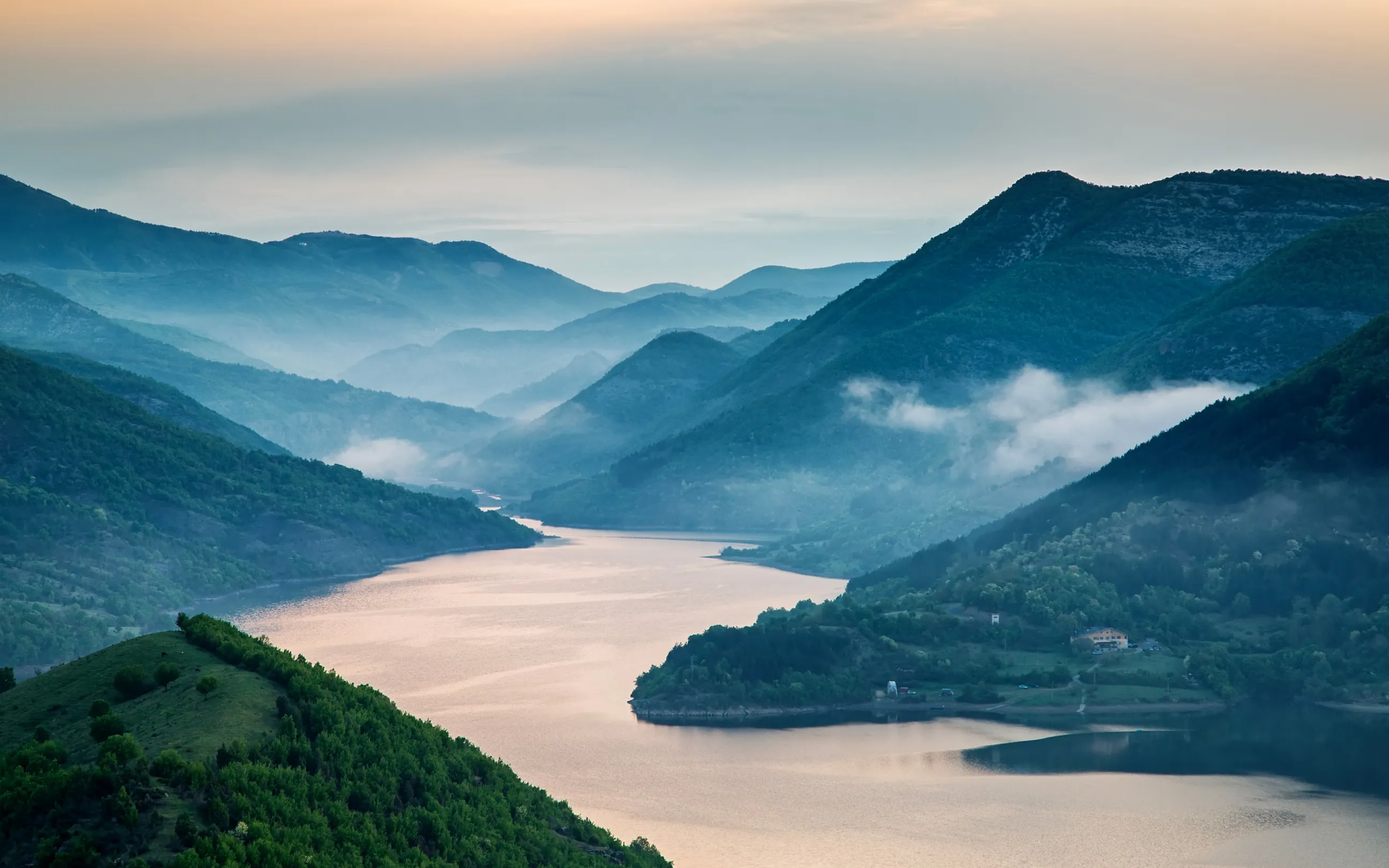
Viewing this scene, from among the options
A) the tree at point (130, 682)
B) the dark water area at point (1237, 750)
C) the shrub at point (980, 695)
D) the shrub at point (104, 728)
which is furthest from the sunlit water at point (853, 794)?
the shrub at point (104, 728)

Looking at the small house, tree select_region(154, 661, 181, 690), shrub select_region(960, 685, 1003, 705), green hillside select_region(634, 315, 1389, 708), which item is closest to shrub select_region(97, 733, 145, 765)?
tree select_region(154, 661, 181, 690)

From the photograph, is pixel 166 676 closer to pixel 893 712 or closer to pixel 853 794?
pixel 853 794

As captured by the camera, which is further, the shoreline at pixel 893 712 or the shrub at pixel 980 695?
the shrub at pixel 980 695

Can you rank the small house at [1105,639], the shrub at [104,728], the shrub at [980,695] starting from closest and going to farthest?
1. the shrub at [104,728]
2. the shrub at [980,695]
3. the small house at [1105,639]

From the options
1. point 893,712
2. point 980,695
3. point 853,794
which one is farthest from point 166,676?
point 980,695

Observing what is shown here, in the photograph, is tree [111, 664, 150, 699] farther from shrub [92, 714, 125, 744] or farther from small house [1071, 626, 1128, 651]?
small house [1071, 626, 1128, 651]

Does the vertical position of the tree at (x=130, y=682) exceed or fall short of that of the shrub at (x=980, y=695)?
it exceeds it

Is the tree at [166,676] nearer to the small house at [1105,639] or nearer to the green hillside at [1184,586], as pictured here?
the green hillside at [1184,586]
